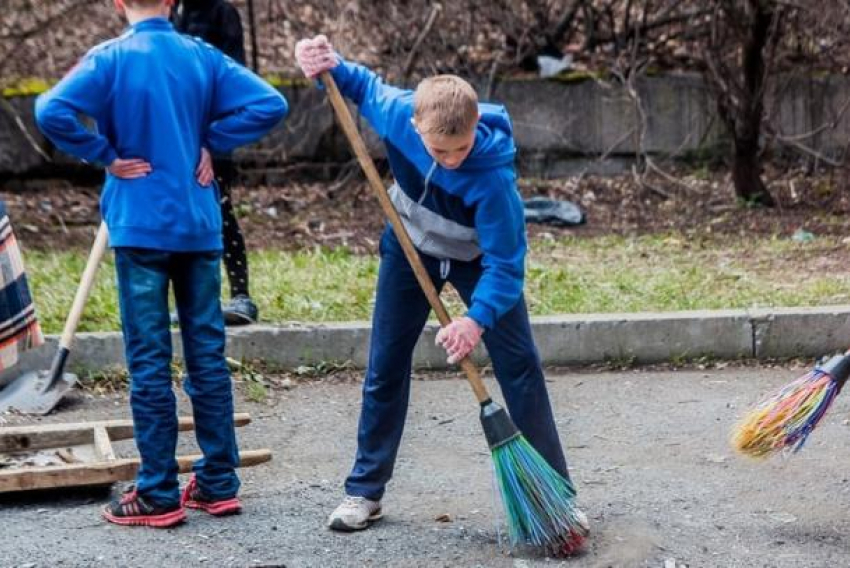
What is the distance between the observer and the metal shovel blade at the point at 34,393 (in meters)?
5.91

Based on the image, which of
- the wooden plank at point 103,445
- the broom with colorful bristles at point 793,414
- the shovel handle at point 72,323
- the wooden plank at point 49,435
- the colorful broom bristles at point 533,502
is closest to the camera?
the colorful broom bristles at point 533,502

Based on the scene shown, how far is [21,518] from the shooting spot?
4633mm

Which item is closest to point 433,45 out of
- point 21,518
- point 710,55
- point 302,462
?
point 710,55

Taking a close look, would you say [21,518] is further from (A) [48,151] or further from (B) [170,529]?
(A) [48,151]

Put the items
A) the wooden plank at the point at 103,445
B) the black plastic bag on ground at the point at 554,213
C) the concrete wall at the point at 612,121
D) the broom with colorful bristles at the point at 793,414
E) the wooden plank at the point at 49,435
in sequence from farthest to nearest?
the concrete wall at the point at 612,121 → the black plastic bag on ground at the point at 554,213 → the wooden plank at the point at 49,435 → the wooden plank at the point at 103,445 → the broom with colorful bristles at the point at 793,414

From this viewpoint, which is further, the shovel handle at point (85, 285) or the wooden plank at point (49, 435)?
the shovel handle at point (85, 285)

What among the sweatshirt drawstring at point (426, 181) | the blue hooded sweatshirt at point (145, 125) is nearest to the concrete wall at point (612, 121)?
the blue hooded sweatshirt at point (145, 125)

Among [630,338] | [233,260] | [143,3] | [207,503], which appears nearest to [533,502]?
[207,503]

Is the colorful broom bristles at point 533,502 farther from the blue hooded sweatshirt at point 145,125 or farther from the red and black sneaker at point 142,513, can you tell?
the blue hooded sweatshirt at point 145,125

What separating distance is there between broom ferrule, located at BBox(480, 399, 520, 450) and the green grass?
2632mm

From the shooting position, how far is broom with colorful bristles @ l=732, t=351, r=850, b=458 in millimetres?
4602

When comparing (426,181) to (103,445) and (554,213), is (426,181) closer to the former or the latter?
(103,445)

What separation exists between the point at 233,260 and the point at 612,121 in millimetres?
4896

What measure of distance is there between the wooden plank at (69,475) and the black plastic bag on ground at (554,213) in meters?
5.34
